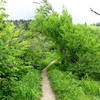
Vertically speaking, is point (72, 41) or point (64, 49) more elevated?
point (72, 41)

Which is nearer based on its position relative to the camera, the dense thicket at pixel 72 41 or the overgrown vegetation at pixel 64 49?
the overgrown vegetation at pixel 64 49

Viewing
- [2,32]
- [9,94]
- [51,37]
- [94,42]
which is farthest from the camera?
[51,37]

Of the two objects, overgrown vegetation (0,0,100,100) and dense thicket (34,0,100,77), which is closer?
overgrown vegetation (0,0,100,100)

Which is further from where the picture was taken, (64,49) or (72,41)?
(64,49)

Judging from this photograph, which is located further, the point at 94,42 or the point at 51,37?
the point at 51,37

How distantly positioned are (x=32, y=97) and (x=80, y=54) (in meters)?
11.1

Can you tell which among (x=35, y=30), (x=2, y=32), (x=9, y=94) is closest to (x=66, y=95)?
(x=9, y=94)

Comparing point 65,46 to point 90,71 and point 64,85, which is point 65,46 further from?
point 64,85

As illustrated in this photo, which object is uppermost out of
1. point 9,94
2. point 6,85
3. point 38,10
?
point 38,10

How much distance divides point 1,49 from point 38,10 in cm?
2229

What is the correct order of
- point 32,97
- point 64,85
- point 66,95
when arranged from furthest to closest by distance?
1. point 64,85
2. point 66,95
3. point 32,97

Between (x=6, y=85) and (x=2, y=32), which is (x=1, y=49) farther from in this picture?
(x=6, y=85)

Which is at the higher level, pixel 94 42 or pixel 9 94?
pixel 94 42

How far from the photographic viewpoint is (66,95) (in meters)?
8.96
